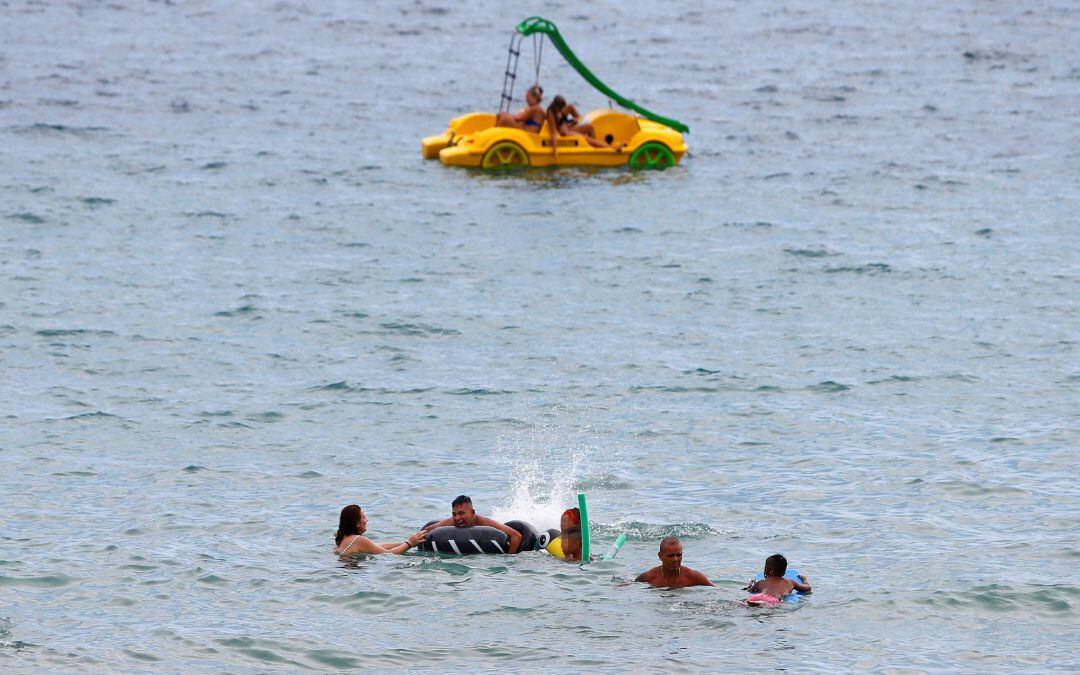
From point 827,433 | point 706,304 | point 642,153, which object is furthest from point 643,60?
point 827,433

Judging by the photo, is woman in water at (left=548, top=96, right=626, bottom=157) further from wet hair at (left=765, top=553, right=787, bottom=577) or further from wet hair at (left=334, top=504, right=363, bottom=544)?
wet hair at (left=765, top=553, right=787, bottom=577)

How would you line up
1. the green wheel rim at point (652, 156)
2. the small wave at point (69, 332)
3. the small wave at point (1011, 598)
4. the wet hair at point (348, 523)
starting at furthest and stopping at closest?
1. the green wheel rim at point (652, 156)
2. the small wave at point (69, 332)
3. the wet hair at point (348, 523)
4. the small wave at point (1011, 598)

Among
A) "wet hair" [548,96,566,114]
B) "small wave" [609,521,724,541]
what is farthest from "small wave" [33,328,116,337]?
"wet hair" [548,96,566,114]

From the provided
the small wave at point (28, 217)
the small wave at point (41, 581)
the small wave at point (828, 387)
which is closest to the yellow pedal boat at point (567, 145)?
the small wave at point (28, 217)

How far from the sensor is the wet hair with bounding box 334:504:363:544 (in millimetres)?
16641

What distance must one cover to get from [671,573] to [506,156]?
67.3 feet

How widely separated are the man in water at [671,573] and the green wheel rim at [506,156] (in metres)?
19.9

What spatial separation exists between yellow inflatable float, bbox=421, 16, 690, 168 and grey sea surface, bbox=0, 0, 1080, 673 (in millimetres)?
600

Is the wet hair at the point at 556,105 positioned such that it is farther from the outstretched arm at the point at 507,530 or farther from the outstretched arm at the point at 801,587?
the outstretched arm at the point at 801,587

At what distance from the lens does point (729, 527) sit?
58.0ft

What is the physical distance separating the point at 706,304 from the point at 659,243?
4.10 m

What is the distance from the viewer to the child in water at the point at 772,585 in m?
15.1

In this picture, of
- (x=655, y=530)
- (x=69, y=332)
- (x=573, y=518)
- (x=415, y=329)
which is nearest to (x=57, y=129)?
(x=69, y=332)

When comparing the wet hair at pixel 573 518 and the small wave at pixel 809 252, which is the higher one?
the small wave at pixel 809 252
